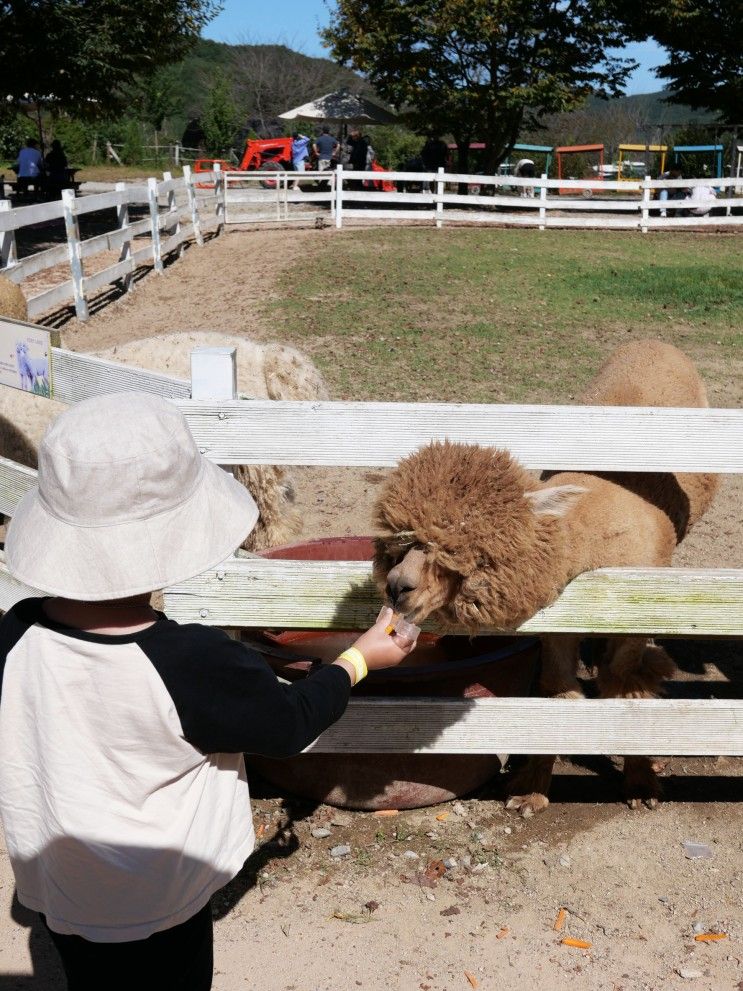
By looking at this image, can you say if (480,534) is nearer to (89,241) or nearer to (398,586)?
(398,586)

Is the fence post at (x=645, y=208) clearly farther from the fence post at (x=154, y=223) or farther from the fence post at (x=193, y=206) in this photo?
the fence post at (x=154, y=223)

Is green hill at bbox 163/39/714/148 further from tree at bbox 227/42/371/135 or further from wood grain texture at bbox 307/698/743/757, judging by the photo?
wood grain texture at bbox 307/698/743/757

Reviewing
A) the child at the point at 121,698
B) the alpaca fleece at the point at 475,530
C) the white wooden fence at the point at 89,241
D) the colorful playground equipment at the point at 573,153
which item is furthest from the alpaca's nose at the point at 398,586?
the colorful playground equipment at the point at 573,153

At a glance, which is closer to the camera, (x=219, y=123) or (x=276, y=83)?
(x=219, y=123)

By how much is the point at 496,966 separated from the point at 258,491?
310 cm

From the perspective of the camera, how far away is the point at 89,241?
13477 mm

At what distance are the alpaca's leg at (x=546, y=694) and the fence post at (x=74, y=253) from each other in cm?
1081

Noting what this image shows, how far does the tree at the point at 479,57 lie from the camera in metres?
30.3

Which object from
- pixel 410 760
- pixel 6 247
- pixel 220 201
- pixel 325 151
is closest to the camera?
pixel 410 760

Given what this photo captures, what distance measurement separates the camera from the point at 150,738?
1.74 metres

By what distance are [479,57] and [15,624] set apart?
33449mm

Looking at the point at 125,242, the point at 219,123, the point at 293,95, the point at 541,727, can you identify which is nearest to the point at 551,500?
the point at 541,727

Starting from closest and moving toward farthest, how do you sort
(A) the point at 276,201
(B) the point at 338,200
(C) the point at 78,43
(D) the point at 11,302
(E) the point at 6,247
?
1. (D) the point at 11,302
2. (E) the point at 6,247
3. (C) the point at 78,43
4. (B) the point at 338,200
5. (A) the point at 276,201

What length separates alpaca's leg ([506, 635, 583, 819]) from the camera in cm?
355
